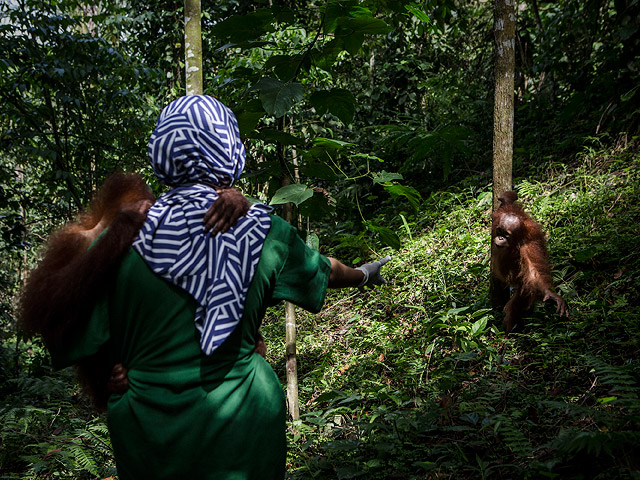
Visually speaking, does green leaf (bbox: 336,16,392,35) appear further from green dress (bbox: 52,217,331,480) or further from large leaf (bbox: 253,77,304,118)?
green dress (bbox: 52,217,331,480)

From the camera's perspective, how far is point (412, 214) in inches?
258

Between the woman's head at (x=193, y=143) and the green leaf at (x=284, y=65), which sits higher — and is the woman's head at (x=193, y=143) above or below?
below

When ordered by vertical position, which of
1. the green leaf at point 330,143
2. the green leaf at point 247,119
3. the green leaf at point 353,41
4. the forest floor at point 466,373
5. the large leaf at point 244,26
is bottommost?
the forest floor at point 466,373

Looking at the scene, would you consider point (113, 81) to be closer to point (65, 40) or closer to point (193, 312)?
point (65, 40)

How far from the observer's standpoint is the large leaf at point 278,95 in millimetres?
2047

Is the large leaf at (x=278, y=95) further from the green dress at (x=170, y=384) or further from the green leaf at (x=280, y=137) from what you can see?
the green dress at (x=170, y=384)

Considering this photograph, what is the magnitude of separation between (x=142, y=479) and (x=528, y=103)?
7.02 m

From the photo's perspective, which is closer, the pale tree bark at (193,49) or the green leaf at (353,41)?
the green leaf at (353,41)

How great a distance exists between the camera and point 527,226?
3.27 m

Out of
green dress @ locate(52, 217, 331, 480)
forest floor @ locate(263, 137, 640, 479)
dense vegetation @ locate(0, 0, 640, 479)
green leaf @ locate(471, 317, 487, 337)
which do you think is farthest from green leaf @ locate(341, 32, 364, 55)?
green leaf @ locate(471, 317, 487, 337)

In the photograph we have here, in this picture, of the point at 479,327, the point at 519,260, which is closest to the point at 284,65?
the point at 519,260

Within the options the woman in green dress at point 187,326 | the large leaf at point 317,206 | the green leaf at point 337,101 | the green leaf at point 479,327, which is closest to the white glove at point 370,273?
the woman in green dress at point 187,326

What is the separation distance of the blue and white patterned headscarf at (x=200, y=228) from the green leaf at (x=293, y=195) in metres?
0.81

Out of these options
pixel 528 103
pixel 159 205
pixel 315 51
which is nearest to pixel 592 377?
pixel 315 51
